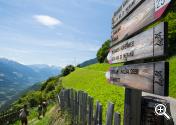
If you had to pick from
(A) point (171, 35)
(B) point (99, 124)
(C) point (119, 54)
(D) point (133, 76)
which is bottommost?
(B) point (99, 124)

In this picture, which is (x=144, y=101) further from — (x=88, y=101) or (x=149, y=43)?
(x=88, y=101)

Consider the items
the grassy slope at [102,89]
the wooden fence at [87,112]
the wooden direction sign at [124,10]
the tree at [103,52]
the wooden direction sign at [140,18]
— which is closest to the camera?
the wooden direction sign at [140,18]

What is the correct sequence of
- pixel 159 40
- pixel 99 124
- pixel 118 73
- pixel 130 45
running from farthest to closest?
1. pixel 99 124
2. pixel 118 73
3. pixel 130 45
4. pixel 159 40

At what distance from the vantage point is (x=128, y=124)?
16.8ft

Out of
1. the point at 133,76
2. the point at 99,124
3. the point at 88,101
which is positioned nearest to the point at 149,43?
the point at 133,76

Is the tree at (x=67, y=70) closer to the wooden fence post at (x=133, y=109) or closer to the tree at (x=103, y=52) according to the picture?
the tree at (x=103, y=52)

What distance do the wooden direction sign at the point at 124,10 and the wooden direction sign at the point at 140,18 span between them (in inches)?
3.4

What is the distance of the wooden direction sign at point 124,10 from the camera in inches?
210

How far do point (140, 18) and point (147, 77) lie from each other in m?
1.09

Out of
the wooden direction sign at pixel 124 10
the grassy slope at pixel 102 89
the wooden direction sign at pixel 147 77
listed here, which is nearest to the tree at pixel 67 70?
the grassy slope at pixel 102 89

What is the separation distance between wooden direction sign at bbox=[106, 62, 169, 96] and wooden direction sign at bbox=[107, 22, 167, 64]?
0.15 m

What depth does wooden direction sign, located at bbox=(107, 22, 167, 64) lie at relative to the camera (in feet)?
12.7

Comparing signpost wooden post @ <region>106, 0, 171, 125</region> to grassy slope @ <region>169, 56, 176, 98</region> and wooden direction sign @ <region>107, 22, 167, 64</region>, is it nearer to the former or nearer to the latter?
wooden direction sign @ <region>107, 22, 167, 64</region>

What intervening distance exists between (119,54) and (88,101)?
2880 mm
